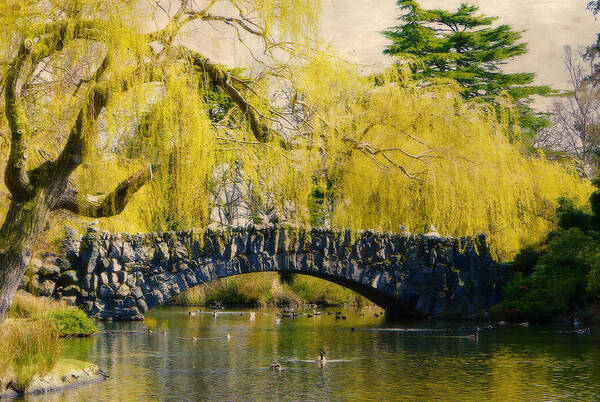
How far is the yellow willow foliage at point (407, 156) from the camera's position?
543 inches

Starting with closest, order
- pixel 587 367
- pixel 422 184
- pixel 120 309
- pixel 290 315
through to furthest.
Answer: pixel 587 367, pixel 422 184, pixel 120 309, pixel 290 315

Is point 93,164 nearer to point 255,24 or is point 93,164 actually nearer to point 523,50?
point 255,24

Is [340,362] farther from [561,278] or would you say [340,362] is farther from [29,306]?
[561,278]

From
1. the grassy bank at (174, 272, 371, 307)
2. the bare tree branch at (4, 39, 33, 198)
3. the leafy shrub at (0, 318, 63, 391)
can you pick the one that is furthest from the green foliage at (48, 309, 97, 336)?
the grassy bank at (174, 272, 371, 307)

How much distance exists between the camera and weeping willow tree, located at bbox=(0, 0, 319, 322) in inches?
430

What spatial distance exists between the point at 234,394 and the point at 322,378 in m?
1.98

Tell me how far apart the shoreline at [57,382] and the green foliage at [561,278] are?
13887 mm

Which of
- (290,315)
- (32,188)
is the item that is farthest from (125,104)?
(290,315)

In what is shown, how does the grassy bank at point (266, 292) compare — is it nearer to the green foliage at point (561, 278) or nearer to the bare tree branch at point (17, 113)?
the green foliage at point (561, 278)

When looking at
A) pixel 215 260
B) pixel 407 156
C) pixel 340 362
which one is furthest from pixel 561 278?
pixel 340 362

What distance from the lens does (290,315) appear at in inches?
1032

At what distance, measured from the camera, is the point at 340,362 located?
14.6 metres

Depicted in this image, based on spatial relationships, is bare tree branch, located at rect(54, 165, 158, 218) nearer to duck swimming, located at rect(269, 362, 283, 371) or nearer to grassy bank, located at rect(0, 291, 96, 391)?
grassy bank, located at rect(0, 291, 96, 391)

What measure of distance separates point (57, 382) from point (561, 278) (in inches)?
632
